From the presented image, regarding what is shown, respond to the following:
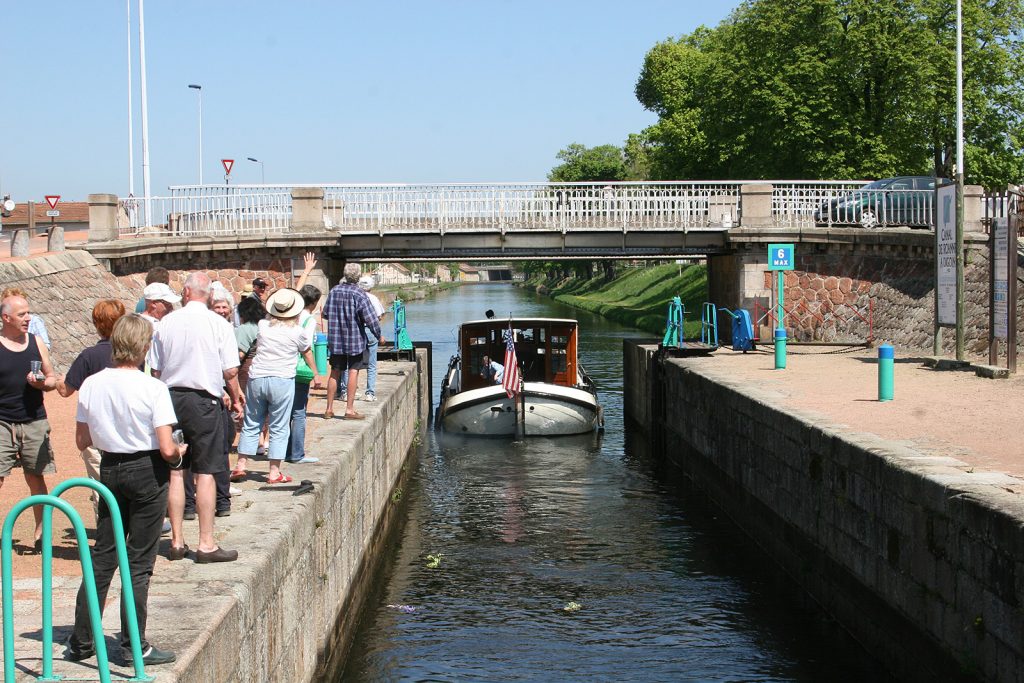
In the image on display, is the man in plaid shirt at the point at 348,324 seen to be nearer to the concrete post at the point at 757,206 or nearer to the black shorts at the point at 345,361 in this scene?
the black shorts at the point at 345,361

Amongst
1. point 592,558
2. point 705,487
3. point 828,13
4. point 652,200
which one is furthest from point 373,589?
point 828,13

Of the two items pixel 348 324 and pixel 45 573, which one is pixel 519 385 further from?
pixel 45 573

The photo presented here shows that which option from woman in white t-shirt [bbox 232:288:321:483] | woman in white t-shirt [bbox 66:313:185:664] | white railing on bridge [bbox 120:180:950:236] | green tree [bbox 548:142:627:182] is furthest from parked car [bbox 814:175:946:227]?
green tree [bbox 548:142:627:182]

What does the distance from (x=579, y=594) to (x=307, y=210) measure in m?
16.5

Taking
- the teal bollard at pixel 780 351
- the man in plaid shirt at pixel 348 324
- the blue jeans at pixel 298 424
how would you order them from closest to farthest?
the blue jeans at pixel 298 424
the man in plaid shirt at pixel 348 324
the teal bollard at pixel 780 351

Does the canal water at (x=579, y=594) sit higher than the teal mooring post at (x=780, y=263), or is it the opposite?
the teal mooring post at (x=780, y=263)

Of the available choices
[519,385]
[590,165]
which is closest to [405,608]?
[519,385]

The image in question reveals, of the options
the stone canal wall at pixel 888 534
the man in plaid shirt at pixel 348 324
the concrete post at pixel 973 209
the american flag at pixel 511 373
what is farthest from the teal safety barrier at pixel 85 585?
the concrete post at pixel 973 209

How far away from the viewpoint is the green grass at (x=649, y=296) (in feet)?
180

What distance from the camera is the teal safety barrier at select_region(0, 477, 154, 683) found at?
5043 mm

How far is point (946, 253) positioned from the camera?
1983cm

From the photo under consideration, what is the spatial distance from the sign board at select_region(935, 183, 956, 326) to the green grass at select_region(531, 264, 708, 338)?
22.8 meters

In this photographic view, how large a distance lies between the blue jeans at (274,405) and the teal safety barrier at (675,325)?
15845 mm

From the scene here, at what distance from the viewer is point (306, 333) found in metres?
10.9
